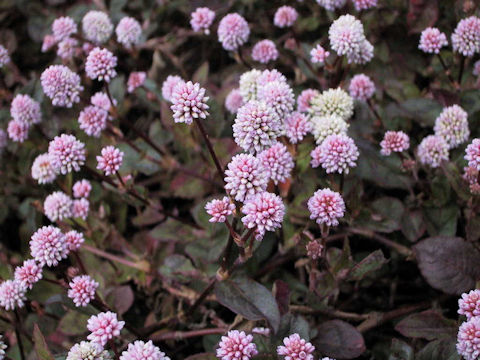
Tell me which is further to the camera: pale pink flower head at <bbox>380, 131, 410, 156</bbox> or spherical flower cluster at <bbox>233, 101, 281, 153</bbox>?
pale pink flower head at <bbox>380, 131, 410, 156</bbox>

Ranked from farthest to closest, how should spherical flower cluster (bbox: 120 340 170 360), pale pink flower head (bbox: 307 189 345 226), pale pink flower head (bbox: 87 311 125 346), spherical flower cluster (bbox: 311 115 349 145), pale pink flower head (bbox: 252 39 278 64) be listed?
pale pink flower head (bbox: 252 39 278 64) → spherical flower cluster (bbox: 311 115 349 145) → pale pink flower head (bbox: 307 189 345 226) → pale pink flower head (bbox: 87 311 125 346) → spherical flower cluster (bbox: 120 340 170 360)

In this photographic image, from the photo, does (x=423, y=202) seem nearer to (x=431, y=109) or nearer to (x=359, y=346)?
(x=431, y=109)

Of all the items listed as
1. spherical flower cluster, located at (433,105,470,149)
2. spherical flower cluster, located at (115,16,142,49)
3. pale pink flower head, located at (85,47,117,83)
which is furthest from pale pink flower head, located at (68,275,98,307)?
spherical flower cluster, located at (433,105,470,149)

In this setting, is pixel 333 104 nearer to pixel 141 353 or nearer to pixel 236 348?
pixel 236 348

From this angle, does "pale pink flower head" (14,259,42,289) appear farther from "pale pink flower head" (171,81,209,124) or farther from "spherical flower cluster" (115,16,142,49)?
"spherical flower cluster" (115,16,142,49)

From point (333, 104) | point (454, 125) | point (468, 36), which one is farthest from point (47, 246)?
point (468, 36)

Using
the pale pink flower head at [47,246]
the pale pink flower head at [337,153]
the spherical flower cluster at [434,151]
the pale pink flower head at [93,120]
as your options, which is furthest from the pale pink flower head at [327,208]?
the pale pink flower head at [93,120]

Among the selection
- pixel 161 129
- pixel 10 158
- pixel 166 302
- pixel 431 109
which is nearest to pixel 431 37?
pixel 431 109
